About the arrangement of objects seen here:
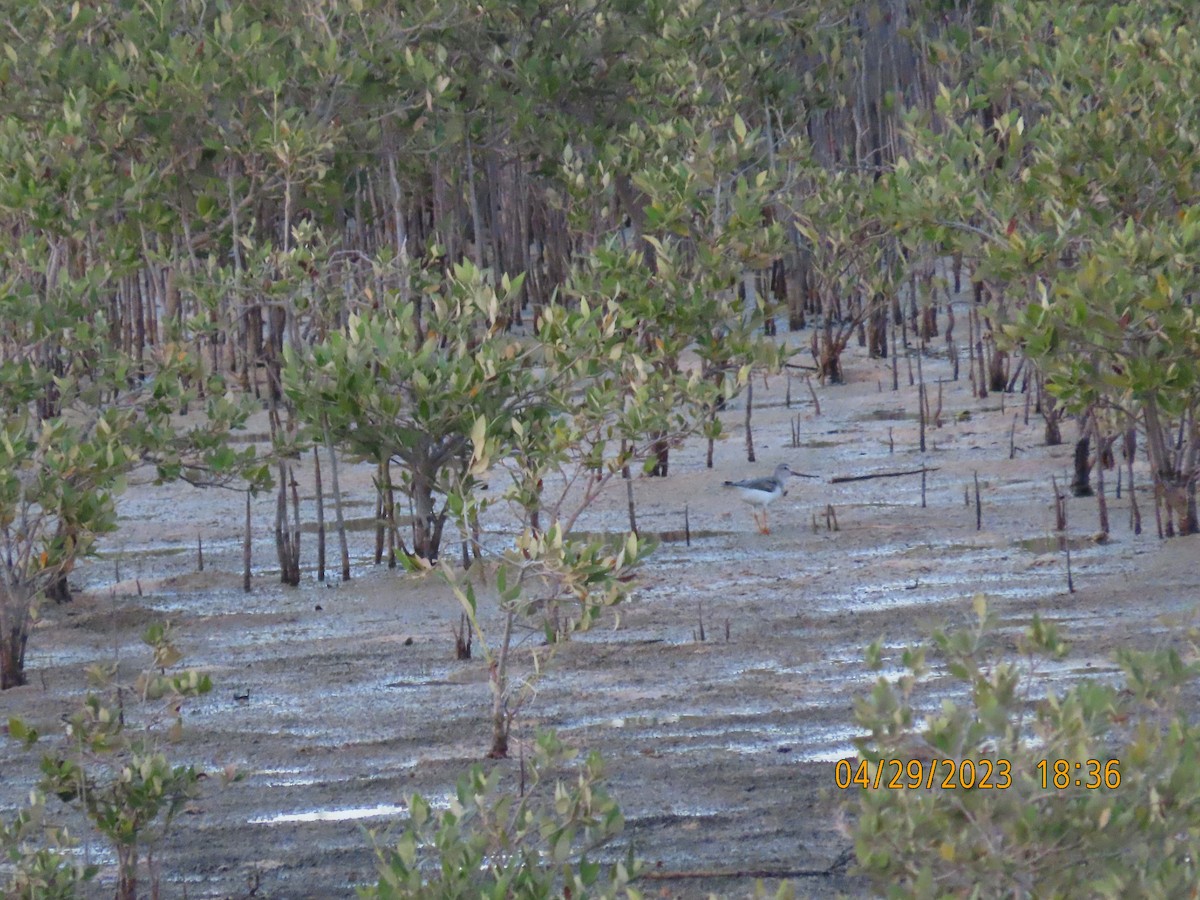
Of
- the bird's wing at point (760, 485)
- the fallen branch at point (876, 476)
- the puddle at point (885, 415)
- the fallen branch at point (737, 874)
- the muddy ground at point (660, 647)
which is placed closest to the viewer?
the fallen branch at point (737, 874)

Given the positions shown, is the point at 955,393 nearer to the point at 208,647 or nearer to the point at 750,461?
the point at 750,461

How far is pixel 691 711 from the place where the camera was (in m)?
4.13

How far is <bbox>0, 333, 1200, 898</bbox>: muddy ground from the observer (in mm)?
3416

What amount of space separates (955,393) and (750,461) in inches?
60.4

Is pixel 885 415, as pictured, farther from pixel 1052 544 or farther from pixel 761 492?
pixel 1052 544

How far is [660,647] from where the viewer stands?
4.71 meters

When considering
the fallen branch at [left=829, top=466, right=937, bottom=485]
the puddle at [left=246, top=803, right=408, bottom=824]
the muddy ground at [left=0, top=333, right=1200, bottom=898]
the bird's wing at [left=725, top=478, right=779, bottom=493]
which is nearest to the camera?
the muddy ground at [left=0, top=333, right=1200, bottom=898]

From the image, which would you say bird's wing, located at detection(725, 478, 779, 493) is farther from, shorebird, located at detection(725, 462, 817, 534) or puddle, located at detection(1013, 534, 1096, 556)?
puddle, located at detection(1013, 534, 1096, 556)

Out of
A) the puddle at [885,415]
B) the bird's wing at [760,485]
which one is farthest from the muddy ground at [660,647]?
the puddle at [885,415]

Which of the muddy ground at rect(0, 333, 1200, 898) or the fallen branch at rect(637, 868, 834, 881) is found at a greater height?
the muddy ground at rect(0, 333, 1200, 898)

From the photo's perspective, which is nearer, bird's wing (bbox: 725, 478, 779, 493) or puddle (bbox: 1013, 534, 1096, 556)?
puddle (bbox: 1013, 534, 1096, 556)

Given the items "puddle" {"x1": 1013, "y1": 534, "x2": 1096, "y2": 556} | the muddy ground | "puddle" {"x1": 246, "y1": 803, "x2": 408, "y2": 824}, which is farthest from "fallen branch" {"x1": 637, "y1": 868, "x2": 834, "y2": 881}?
"puddle" {"x1": 1013, "y1": 534, "x2": 1096, "y2": 556}

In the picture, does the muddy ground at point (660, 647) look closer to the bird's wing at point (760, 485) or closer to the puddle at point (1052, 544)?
the puddle at point (1052, 544)

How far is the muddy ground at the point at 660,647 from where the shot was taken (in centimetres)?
342
